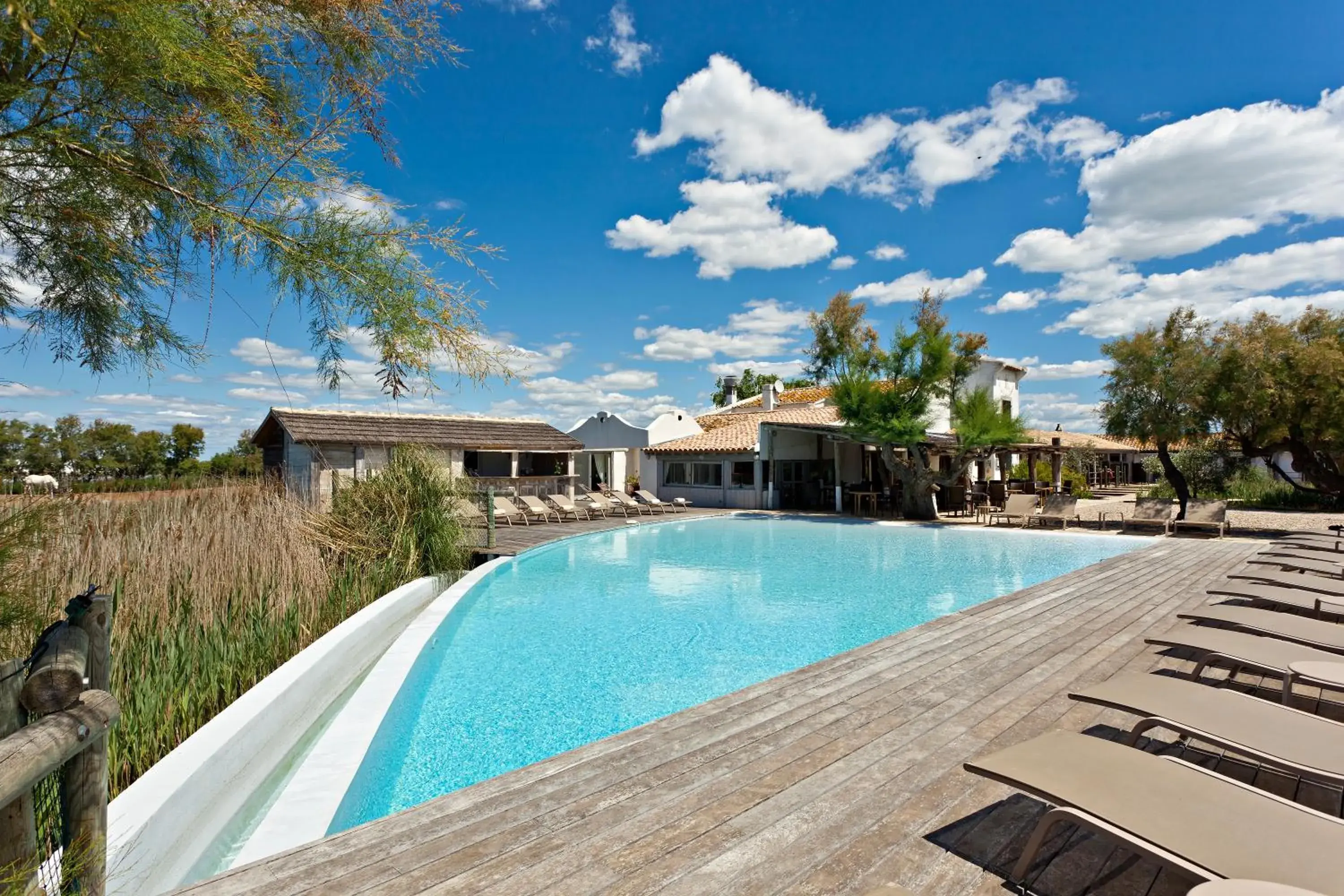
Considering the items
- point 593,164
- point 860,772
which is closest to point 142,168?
point 860,772

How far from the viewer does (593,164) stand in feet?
53.4

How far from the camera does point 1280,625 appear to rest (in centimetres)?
474

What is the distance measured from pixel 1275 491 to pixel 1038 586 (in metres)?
24.3

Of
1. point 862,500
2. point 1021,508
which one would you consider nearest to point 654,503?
point 862,500

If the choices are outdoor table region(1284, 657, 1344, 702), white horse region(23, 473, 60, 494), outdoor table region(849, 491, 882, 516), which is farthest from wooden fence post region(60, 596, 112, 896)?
outdoor table region(849, 491, 882, 516)

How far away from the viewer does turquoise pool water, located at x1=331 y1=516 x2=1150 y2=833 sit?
541cm

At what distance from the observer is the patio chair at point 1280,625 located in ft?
14.4

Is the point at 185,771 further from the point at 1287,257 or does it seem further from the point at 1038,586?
the point at 1287,257

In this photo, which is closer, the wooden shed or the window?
the wooden shed

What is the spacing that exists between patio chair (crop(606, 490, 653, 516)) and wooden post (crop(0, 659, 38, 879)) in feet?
70.3

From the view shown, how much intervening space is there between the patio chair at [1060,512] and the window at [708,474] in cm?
1224

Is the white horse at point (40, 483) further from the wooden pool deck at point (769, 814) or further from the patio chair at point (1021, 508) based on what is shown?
the patio chair at point (1021, 508)

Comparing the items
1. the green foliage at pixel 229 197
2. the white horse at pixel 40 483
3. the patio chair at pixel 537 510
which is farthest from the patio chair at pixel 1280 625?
the patio chair at pixel 537 510

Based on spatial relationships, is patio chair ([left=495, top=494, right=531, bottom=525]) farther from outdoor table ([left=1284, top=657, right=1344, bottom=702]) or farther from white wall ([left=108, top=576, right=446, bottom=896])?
outdoor table ([left=1284, top=657, right=1344, bottom=702])
